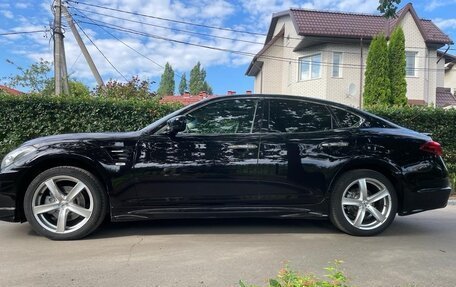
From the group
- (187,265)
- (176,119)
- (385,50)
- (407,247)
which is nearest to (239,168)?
(176,119)

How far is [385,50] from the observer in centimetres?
1912

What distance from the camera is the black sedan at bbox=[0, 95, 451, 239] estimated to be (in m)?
4.64

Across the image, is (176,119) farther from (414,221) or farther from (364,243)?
(414,221)

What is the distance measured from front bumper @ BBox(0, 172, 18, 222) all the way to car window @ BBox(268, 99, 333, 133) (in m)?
2.80

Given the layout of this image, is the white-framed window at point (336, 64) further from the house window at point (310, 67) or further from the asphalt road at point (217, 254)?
the asphalt road at point (217, 254)

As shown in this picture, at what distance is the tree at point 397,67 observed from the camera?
19.3 m

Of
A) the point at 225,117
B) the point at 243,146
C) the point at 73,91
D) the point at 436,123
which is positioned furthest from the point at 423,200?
the point at 73,91

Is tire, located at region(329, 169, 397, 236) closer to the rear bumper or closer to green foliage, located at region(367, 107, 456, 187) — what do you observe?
the rear bumper

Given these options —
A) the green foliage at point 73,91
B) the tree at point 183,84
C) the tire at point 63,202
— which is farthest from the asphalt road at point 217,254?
the tree at point 183,84

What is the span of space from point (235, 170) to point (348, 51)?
19.3 metres

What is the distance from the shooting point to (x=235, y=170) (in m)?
4.77

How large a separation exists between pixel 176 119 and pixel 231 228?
5.11 ft

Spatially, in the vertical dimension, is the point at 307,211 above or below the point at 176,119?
below

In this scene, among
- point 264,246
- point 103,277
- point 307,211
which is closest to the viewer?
point 103,277
